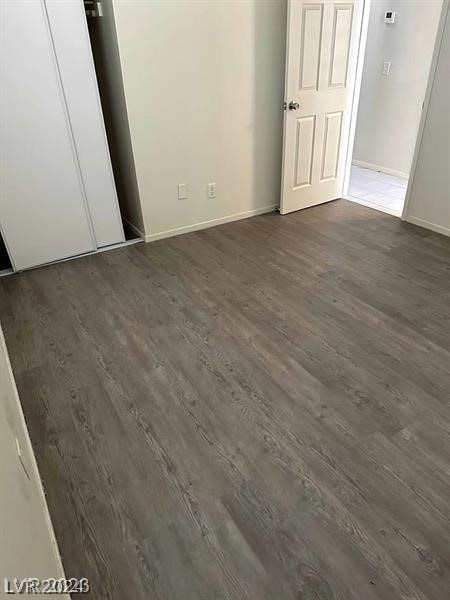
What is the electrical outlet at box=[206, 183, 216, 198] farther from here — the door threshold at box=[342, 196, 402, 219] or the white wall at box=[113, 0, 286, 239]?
the door threshold at box=[342, 196, 402, 219]

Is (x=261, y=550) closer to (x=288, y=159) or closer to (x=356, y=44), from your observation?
(x=288, y=159)

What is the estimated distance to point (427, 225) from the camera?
11.7ft

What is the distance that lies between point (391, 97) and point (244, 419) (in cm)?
441

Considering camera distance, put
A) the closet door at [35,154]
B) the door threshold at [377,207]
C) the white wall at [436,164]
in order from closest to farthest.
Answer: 1. the closet door at [35,154]
2. the white wall at [436,164]
3. the door threshold at [377,207]

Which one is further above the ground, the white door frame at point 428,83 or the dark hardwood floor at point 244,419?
the white door frame at point 428,83

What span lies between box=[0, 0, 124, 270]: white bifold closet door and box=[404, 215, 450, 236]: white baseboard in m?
2.52

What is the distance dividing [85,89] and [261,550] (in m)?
2.90

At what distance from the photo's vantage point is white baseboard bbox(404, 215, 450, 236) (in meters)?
3.44

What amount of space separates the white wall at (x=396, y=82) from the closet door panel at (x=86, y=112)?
10.9 feet

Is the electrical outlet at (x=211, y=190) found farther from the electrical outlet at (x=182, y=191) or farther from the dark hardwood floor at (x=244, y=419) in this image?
the dark hardwood floor at (x=244, y=419)

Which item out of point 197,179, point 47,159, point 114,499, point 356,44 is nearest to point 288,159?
point 197,179

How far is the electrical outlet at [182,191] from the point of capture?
3479 millimetres

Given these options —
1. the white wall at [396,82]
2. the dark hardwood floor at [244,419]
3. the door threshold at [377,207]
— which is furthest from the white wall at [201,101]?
the white wall at [396,82]

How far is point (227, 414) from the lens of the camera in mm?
1882
